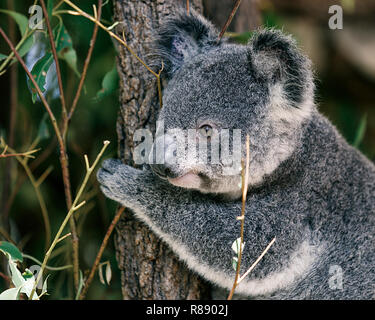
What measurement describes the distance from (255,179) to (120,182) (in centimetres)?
67

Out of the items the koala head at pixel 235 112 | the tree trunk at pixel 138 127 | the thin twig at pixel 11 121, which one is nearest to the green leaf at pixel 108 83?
the tree trunk at pixel 138 127

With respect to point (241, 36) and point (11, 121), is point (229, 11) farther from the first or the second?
point (11, 121)

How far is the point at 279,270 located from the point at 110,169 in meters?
1.02

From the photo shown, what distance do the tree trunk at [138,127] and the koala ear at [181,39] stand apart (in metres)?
0.07

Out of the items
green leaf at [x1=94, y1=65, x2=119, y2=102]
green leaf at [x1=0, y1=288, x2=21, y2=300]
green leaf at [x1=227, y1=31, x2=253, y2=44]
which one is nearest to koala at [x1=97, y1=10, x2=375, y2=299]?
green leaf at [x1=227, y1=31, x2=253, y2=44]

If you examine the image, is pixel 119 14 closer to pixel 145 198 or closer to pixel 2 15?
pixel 145 198

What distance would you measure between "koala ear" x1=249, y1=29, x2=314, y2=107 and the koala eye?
364 mm

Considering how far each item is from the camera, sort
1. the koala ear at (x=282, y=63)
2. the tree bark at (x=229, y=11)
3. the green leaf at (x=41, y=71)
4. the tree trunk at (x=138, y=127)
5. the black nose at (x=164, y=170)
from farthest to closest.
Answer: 1. the tree bark at (x=229, y=11)
2. the tree trunk at (x=138, y=127)
3. the green leaf at (x=41, y=71)
4. the koala ear at (x=282, y=63)
5. the black nose at (x=164, y=170)

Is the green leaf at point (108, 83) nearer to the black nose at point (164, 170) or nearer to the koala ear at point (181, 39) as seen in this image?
the koala ear at point (181, 39)

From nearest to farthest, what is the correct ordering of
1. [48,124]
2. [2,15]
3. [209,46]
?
[209,46]
[48,124]
[2,15]

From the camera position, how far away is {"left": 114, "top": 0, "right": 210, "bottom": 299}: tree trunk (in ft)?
7.80

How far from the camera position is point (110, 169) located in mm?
2348

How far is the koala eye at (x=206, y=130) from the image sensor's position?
2.08 m
